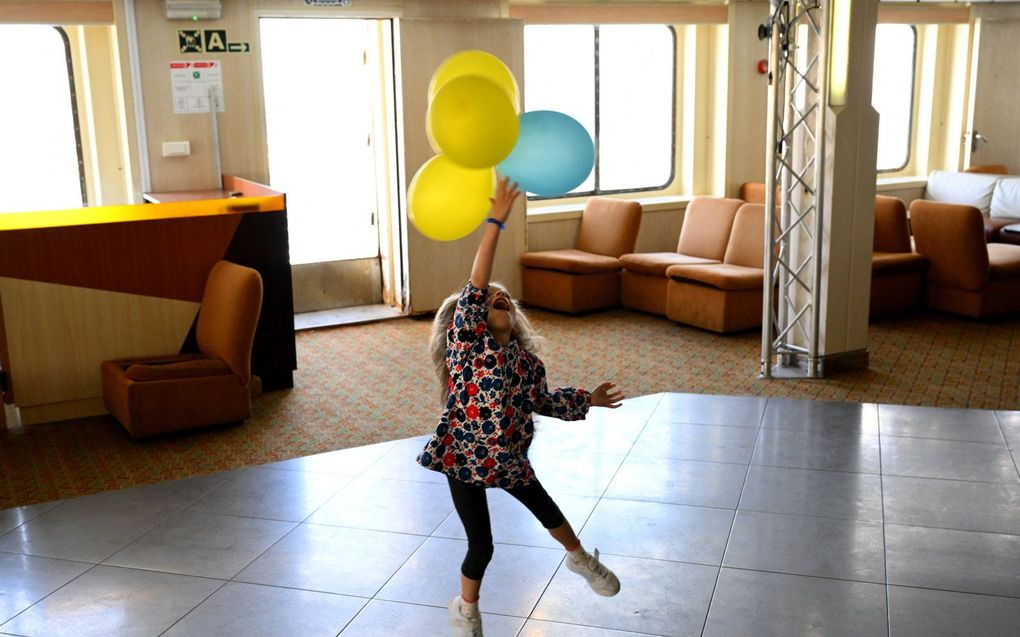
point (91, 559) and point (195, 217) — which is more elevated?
point (195, 217)

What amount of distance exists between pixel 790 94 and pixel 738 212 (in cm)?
211

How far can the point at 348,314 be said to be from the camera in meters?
9.67

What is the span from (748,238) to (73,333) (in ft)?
18.4

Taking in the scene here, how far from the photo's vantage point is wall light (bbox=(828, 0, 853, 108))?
6.84 m

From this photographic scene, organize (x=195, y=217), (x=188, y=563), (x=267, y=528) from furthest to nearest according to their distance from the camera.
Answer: (x=195, y=217) < (x=267, y=528) < (x=188, y=563)

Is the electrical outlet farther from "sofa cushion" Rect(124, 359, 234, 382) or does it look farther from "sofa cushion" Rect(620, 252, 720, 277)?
"sofa cushion" Rect(620, 252, 720, 277)

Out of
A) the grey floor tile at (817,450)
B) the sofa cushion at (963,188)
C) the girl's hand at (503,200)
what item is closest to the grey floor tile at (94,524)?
the girl's hand at (503,200)

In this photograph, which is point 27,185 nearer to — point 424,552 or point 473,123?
point 424,552

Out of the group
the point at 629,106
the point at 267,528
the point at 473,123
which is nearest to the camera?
the point at 473,123

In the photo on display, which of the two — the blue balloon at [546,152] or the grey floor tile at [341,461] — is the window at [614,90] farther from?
the blue balloon at [546,152]

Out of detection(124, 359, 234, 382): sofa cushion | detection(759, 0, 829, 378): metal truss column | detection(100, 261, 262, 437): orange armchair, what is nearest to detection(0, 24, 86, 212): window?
detection(100, 261, 262, 437): orange armchair

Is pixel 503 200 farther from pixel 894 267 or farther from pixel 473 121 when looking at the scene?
pixel 894 267

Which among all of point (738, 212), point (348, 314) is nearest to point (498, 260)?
point (348, 314)

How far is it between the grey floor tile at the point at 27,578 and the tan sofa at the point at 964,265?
759cm
